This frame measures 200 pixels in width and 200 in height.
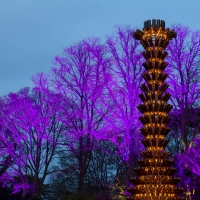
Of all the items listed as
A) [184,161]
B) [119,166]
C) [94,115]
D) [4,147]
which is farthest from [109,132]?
[119,166]

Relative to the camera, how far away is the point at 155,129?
61.2 feet

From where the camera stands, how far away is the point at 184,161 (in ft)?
98.5

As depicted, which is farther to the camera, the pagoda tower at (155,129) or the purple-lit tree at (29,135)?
the purple-lit tree at (29,135)

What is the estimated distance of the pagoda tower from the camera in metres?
18.3

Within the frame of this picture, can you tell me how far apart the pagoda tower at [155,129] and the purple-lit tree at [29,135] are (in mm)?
18875

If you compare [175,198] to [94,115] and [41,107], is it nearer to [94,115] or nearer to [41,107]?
[94,115]

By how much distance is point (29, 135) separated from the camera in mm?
37719

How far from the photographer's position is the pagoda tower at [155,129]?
60.1 feet

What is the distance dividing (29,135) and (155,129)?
66.8ft

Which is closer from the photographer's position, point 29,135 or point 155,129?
point 155,129

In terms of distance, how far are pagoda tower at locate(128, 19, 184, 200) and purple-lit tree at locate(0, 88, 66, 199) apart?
18.9 metres

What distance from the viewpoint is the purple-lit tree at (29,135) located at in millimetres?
37062

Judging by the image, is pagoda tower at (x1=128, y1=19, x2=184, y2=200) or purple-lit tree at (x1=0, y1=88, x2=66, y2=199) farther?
purple-lit tree at (x1=0, y1=88, x2=66, y2=199)

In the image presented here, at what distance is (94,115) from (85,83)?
2296mm
